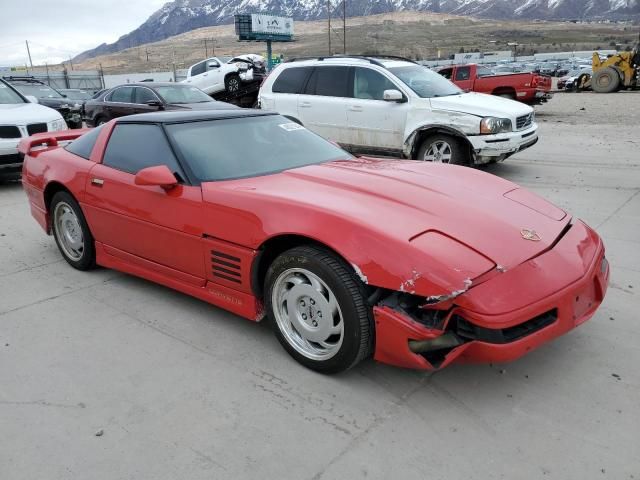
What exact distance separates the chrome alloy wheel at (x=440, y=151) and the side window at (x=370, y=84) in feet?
3.42

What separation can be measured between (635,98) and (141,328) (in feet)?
69.2

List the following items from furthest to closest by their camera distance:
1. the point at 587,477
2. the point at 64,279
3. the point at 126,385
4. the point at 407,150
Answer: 1. the point at 407,150
2. the point at 64,279
3. the point at 126,385
4. the point at 587,477

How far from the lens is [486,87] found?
1677 centimetres

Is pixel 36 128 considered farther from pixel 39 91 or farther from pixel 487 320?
pixel 39 91

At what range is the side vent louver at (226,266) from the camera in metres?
3.09

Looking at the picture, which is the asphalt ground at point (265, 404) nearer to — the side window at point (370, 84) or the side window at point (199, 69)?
the side window at point (370, 84)

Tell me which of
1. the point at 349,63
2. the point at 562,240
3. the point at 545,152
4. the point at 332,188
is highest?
the point at 349,63

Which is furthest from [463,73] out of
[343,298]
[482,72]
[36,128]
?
[343,298]

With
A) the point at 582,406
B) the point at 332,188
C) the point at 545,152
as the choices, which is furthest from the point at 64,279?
the point at 545,152

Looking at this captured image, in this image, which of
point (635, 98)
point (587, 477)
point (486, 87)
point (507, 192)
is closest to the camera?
point (587, 477)

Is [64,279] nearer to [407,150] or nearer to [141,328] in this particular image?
[141,328]

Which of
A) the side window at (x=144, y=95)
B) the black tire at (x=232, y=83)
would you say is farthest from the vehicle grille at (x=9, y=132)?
the black tire at (x=232, y=83)

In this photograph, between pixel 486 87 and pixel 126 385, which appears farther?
pixel 486 87

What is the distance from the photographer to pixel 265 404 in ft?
8.79
